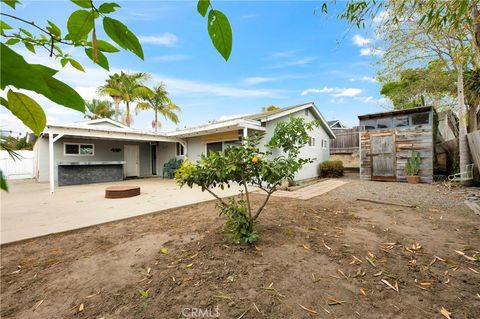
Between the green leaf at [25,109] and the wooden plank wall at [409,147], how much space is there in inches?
447

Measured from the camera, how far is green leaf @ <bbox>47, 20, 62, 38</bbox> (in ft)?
1.96

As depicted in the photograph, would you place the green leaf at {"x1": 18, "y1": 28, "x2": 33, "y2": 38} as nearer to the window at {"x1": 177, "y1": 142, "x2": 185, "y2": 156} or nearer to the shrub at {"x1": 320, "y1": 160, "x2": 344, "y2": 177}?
the window at {"x1": 177, "y1": 142, "x2": 185, "y2": 156}

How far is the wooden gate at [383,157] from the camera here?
9539 mm

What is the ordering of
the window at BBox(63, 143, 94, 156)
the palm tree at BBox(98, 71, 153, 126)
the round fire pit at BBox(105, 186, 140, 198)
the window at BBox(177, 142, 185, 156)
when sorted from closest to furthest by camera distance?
1. the round fire pit at BBox(105, 186, 140, 198)
2. the window at BBox(63, 143, 94, 156)
3. the window at BBox(177, 142, 185, 156)
4. the palm tree at BBox(98, 71, 153, 126)

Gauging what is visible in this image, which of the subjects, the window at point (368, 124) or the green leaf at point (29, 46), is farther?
the window at point (368, 124)

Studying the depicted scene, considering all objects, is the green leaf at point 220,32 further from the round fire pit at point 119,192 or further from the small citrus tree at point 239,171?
the round fire pit at point 119,192

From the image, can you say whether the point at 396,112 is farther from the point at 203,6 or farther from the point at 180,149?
the point at 203,6

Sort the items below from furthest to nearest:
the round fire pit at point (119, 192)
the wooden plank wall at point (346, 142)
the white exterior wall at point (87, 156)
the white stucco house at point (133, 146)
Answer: the wooden plank wall at point (346, 142), the white exterior wall at point (87, 156), the white stucco house at point (133, 146), the round fire pit at point (119, 192)

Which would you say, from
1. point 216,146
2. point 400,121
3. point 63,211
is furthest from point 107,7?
point 400,121

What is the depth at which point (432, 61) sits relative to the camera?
7.99 meters

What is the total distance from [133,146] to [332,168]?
38.5 ft

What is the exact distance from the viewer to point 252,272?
2.35 m
